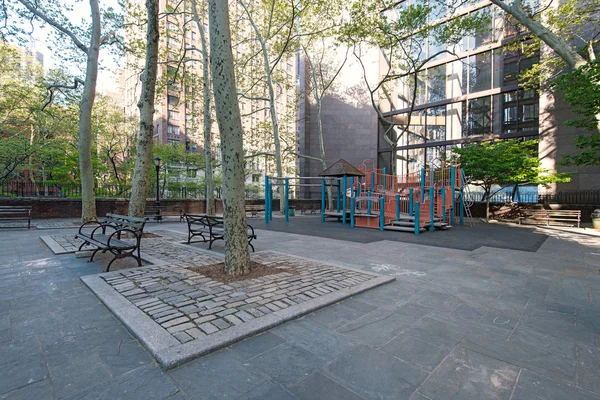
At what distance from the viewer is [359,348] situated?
274cm

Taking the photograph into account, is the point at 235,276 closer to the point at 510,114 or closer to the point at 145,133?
the point at 145,133

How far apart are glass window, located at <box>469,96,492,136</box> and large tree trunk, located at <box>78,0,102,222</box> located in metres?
23.5

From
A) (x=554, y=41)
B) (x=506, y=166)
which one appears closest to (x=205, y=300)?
(x=554, y=41)

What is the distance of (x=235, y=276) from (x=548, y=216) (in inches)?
686

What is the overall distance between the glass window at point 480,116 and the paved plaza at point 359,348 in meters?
19.6

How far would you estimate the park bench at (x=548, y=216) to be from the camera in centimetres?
1516

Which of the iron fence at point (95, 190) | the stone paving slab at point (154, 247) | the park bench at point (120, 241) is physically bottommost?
the stone paving slab at point (154, 247)

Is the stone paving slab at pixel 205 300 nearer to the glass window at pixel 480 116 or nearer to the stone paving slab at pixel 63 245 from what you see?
the stone paving slab at pixel 63 245

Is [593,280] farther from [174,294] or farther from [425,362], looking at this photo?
[174,294]

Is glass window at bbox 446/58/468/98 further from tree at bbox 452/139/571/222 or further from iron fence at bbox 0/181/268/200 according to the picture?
iron fence at bbox 0/181/268/200

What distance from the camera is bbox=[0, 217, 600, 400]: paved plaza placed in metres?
2.16

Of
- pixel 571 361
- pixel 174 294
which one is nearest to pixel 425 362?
pixel 571 361

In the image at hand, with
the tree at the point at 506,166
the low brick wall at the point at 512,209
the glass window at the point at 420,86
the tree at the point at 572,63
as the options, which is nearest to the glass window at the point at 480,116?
the tree at the point at 572,63

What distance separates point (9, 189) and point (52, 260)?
43.7 ft
